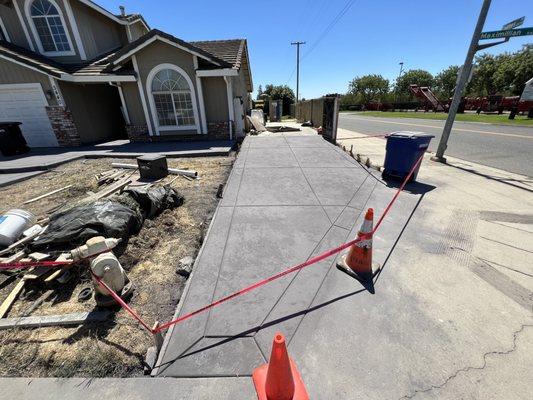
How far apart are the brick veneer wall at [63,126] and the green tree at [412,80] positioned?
2951 inches

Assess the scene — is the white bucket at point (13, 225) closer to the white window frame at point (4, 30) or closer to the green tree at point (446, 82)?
the white window frame at point (4, 30)

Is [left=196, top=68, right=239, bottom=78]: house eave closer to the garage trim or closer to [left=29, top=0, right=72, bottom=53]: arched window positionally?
the garage trim

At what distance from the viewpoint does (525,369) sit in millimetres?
2027

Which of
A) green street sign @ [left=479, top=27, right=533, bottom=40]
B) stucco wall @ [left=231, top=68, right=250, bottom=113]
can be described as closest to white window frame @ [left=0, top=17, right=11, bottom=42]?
stucco wall @ [left=231, top=68, right=250, bottom=113]

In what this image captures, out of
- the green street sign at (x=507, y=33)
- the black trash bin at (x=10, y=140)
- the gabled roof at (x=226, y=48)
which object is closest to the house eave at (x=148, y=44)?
the gabled roof at (x=226, y=48)

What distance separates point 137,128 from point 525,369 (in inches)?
553

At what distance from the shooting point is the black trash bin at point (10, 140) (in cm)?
927

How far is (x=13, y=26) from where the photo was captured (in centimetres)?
1159

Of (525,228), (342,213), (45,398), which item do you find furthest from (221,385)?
(525,228)

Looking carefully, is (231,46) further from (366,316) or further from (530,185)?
(366,316)

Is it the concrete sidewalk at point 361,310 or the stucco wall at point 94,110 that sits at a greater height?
the stucco wall at point 94,110

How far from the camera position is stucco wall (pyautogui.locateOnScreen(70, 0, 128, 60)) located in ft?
38.8

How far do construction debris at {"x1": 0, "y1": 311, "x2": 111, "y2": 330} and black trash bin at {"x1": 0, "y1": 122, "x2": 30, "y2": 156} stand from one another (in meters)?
10.5

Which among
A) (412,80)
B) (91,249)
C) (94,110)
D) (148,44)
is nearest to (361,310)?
(91,249)
